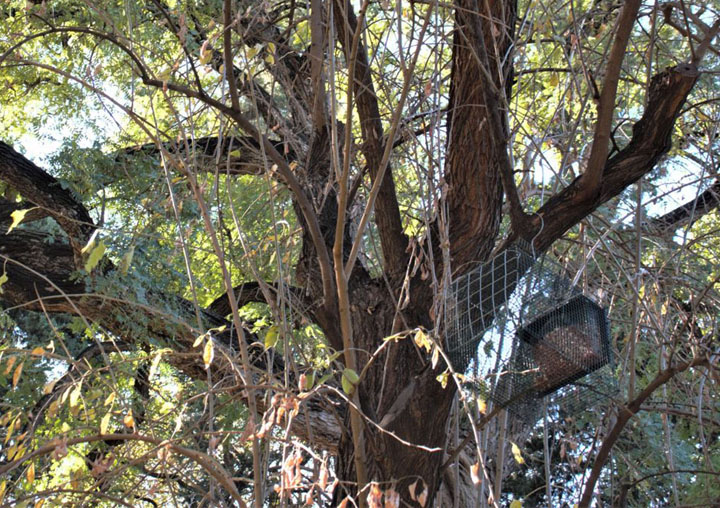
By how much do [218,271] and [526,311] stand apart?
3.27 meters

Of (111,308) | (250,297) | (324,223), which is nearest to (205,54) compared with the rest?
(324,223)

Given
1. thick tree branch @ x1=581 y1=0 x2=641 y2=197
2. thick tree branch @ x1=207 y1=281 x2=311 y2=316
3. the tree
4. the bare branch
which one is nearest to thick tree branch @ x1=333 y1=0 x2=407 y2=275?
the tree

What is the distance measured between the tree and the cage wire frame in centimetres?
13

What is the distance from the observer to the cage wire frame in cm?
246

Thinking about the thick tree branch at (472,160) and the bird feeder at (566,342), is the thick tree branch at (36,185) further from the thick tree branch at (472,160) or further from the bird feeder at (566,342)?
the bird feeder at (566,342)

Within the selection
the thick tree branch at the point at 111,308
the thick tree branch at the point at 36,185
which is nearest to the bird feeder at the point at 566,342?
the thick tree branch at the point at 111,308

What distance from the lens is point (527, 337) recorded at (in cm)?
255

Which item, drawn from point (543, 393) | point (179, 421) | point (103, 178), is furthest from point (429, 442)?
point (103, 178)

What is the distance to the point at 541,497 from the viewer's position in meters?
6.24

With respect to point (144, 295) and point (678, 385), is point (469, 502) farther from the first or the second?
point (144, 295)

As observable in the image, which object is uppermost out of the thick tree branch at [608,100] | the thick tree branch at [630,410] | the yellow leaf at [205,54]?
the thick tree branch at [608,100]

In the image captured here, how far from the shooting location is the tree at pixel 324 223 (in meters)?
2.25

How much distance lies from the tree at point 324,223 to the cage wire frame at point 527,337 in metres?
0.13

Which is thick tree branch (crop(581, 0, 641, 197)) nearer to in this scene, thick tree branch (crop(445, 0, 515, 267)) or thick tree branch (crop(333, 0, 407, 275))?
thick tree branch (crop(445, 0, 515, 267))
